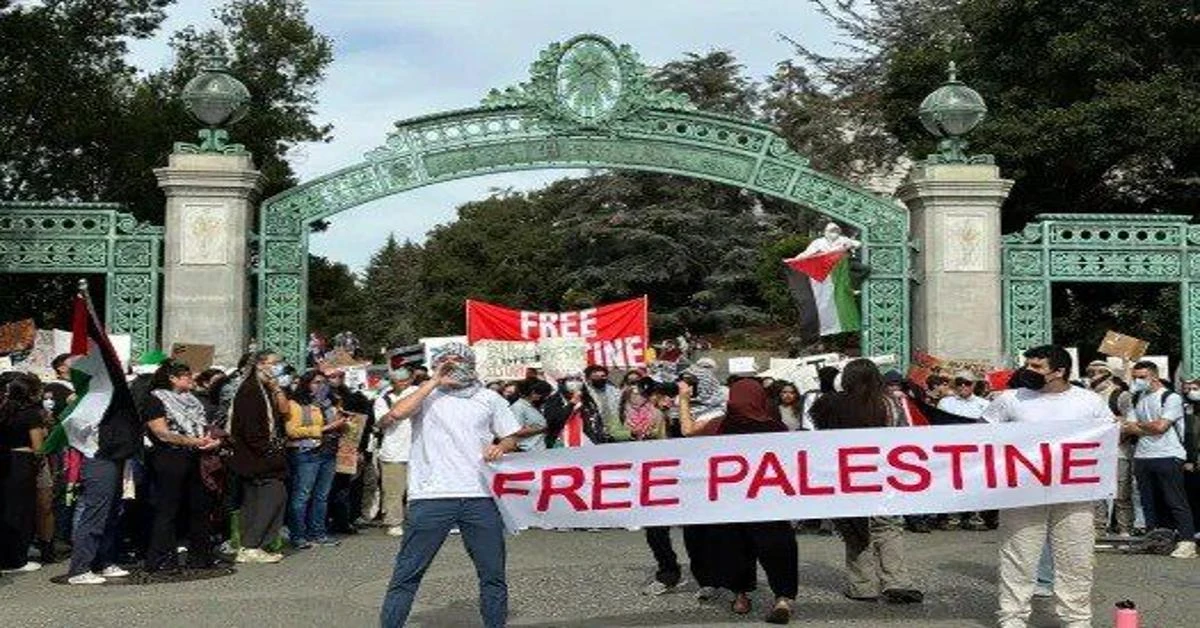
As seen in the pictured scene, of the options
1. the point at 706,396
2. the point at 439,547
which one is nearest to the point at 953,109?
the point at 706,396

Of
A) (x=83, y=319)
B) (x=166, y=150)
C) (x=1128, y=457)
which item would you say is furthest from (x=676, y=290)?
(x=83, y=319)

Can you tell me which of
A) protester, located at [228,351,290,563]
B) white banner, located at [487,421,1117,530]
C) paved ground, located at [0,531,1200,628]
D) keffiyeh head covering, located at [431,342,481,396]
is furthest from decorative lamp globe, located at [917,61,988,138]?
keffiyeh head covering, located at [431,342,481,396]

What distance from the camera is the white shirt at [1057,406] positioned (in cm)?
914

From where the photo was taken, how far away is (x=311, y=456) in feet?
44.9

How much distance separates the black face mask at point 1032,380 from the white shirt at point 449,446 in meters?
3.19

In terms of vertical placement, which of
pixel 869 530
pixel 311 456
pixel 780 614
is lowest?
pixel 780 614

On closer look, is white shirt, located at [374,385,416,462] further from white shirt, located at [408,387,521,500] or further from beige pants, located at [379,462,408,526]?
white shirt, located at [408,387,521,500]

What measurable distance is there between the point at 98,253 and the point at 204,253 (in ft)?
4.23

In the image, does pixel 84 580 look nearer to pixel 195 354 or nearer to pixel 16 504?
pixel 16 504

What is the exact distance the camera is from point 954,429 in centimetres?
936

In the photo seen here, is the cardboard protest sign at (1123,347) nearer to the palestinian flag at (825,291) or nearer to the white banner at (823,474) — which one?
the palestinian flag at (825,291)

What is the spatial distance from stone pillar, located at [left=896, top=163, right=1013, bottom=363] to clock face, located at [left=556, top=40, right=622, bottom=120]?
385 centimetres

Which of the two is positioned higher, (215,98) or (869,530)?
(215,98)

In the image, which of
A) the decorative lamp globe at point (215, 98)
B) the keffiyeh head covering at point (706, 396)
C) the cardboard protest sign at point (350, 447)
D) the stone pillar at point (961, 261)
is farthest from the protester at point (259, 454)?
the stone pillar at point (961, 261)
